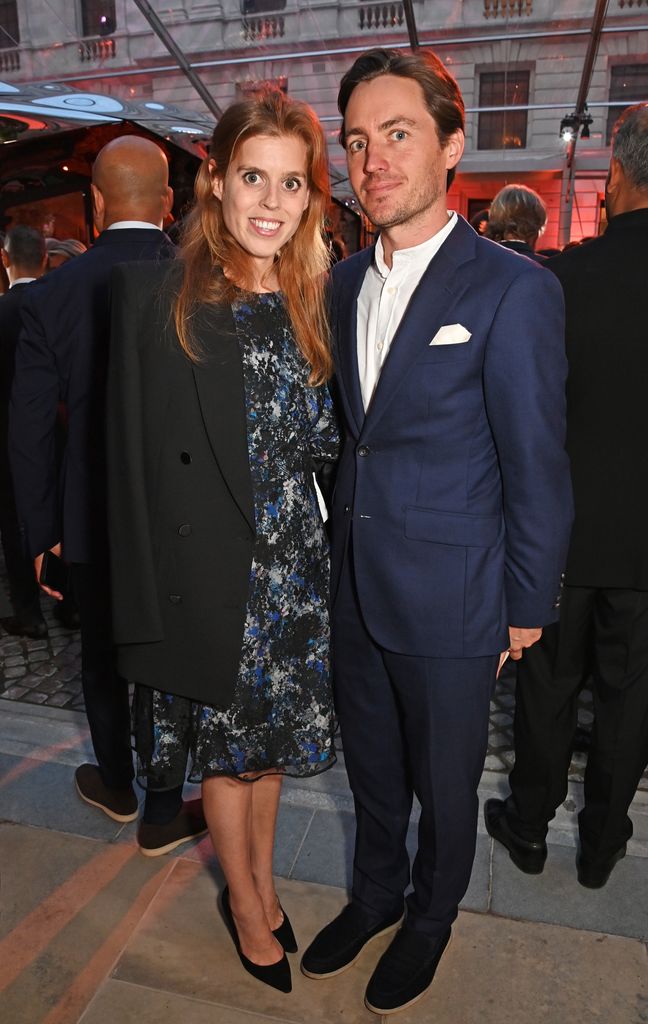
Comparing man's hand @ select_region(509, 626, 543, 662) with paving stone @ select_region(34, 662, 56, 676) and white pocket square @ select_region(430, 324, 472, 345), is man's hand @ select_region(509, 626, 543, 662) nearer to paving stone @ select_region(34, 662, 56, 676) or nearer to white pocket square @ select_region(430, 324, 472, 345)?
white pocket square @ select_region(430, 324, 472, 345)

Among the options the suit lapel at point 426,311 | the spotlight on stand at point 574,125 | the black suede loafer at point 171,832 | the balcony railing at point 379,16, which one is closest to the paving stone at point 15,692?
the black suede loafer at point 171,832

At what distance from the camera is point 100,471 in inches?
98.7

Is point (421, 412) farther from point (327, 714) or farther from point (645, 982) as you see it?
point (645, 982)

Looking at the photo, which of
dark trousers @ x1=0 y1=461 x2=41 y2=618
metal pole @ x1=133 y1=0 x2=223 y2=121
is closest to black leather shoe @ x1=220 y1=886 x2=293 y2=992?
dark trousers @ x1=0 y1=461 x2=41 y2=618

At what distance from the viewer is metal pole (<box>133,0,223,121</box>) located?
29.4 feet

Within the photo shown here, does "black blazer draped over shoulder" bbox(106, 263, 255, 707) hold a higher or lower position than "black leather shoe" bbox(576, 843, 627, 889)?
higher

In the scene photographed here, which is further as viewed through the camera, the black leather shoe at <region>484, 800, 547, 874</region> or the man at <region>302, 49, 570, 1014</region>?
the black leather shoe at <region>484, 800, 547, 874</region>

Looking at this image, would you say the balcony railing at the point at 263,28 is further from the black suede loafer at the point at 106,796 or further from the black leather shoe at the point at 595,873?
the black leather shoe at the point at 595,873

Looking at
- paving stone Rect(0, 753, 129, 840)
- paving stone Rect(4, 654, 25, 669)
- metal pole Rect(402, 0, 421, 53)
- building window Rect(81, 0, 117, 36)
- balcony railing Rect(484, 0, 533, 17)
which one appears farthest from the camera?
balcony railing Rect(484, 0, 533, 17)

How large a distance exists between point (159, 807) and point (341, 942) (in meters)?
0.79

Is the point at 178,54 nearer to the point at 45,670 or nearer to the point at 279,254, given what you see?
the point at 45,670

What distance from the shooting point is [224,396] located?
5.57 ft

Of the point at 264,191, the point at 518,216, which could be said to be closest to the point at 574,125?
the point at 518,216

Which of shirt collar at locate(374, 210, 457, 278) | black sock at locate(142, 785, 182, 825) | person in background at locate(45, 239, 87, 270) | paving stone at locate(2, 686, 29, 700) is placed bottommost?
paving stone at locate(2, 686, 29, 700)
